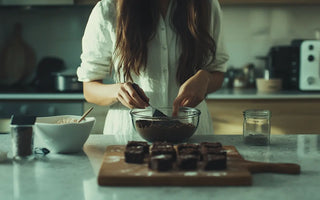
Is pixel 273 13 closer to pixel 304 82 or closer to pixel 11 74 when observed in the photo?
pixel 304 82

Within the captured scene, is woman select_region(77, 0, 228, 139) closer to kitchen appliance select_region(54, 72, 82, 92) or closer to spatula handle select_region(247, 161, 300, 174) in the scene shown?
spatula handle select_region(247, 161, 300, 174)

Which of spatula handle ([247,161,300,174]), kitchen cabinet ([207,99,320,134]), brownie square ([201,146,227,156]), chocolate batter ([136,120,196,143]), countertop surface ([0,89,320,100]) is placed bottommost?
kitchen cabinet ([207,99,320,134])

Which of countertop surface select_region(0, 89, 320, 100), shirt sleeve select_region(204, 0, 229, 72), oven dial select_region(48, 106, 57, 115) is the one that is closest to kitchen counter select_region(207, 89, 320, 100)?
countertop surface select_region(0, 89, 320, 100)

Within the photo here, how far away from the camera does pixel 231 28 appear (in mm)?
3480

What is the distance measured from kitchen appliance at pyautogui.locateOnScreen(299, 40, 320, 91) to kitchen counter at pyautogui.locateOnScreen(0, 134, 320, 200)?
5.73 feet

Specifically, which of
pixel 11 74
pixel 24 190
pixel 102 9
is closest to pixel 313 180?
pixel 24 190

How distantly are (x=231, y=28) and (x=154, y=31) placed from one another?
1.85m

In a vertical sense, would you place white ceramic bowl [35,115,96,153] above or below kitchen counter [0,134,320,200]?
above

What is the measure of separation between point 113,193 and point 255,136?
608mm

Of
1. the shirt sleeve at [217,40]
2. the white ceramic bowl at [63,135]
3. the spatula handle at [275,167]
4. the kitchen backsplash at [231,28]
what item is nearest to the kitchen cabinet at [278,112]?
the kitchen backsplash at [231,28]

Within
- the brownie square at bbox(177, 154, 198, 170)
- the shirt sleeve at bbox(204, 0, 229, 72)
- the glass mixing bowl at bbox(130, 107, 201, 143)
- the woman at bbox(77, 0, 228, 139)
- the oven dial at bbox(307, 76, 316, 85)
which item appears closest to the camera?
the brownie square at bbox(177, 154, 198, 170)

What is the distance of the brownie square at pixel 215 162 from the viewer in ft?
3.55

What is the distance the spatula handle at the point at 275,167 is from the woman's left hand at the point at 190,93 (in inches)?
15.2

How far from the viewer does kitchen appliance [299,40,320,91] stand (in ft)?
9.99
